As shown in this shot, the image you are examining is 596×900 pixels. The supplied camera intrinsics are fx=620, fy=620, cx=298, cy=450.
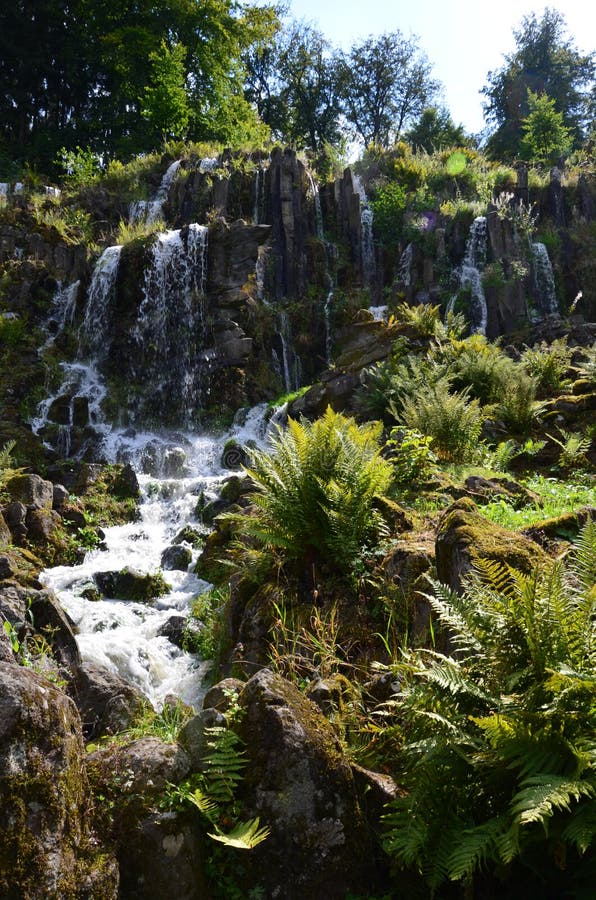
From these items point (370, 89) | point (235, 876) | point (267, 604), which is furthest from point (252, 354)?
point (370, 89)

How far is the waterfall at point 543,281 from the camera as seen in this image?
19.3 m

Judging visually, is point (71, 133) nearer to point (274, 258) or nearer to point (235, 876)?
point (274, 258)

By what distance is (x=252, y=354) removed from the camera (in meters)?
16.5

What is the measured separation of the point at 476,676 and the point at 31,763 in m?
1.70

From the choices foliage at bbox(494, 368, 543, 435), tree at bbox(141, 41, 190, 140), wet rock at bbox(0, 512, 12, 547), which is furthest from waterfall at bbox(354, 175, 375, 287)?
wet rock at bbox(0, 512, 12, 547)

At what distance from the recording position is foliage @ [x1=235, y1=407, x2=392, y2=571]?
456 centimetres

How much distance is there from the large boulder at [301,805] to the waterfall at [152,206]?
782 inches

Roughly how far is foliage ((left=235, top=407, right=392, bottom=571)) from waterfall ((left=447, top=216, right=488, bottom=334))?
1395 centimetres

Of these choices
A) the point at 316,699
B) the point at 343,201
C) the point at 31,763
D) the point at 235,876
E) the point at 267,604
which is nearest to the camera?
the point at 31,763

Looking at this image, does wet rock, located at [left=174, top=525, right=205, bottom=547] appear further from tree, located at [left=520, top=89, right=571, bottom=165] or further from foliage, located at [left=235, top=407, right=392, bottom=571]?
tree, located at [left=520, top=89, right=571, bottom=165]

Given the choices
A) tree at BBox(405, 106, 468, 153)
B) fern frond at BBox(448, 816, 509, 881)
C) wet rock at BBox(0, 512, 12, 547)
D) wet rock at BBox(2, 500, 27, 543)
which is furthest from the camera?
tree at BBox(405, 106, 468, 153)

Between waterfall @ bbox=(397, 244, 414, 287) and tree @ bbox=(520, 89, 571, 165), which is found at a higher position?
tree @ bbox=(520, 89, 571, 165)

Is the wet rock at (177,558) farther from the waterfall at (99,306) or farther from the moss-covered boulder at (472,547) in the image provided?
the waterfall at (99,306)

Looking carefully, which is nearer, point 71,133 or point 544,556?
point 544,556
